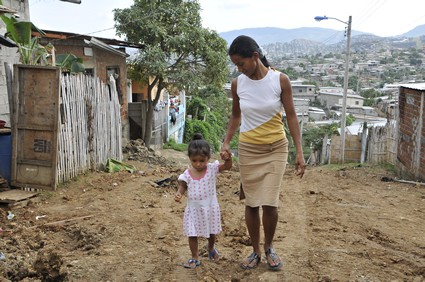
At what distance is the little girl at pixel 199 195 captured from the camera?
151 inches

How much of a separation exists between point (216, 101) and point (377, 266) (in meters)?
30.9

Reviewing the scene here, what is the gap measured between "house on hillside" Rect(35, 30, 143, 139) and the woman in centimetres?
902

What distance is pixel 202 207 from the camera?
12.7ft

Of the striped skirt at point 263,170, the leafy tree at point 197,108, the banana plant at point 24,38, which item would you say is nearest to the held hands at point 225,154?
the striped skirt at point 263,170

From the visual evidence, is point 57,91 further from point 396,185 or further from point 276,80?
point 396,185

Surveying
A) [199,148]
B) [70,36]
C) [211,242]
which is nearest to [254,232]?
[211,242]

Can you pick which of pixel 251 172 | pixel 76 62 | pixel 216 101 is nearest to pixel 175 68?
pixel 76 62

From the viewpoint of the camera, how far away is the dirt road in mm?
3727

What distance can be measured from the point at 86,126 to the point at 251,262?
5.84 m

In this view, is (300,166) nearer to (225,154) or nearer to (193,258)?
(225,154)

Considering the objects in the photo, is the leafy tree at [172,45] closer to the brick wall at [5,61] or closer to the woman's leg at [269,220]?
the brick wall at [5,61]

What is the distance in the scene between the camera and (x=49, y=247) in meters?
4.58

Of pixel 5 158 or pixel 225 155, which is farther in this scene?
pixel 5 158

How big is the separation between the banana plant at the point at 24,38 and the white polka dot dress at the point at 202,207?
484cm
